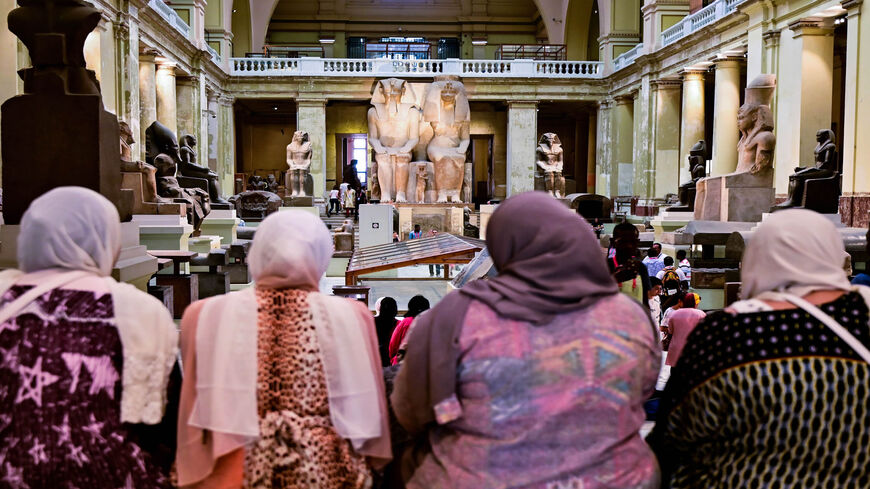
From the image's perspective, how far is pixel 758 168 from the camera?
12797 millimetres

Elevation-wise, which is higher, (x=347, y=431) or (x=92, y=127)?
(x=92, y=127)

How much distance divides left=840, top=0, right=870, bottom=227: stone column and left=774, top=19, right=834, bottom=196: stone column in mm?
1883

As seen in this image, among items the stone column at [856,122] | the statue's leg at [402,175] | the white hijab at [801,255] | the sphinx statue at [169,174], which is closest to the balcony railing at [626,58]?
the stone column at [856,122]

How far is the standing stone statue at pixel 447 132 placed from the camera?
16.2 m

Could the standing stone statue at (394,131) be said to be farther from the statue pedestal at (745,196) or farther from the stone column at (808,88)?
the stone column at (808,88)

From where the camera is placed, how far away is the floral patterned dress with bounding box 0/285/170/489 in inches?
80.5

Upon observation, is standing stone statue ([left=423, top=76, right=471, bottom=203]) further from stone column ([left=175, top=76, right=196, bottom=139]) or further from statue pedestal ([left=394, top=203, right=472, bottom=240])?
stone column ([left=175, top=76, right=196, bottom=139])

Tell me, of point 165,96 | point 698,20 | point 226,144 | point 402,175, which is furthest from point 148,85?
point 698,20

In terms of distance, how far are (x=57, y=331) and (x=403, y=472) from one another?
995mm

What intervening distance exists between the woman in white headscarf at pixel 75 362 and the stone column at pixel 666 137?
23.0 meters

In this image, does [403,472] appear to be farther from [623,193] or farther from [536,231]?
[623,193]

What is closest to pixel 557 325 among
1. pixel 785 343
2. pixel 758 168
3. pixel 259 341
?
pixel 785 343

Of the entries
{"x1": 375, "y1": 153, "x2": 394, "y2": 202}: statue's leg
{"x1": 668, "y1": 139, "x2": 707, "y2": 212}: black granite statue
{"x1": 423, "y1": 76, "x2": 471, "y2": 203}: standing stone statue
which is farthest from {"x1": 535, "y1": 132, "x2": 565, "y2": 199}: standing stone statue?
{"x1": 375, "y1": 153, "x2": 394, "y2": 202}: statue's leg

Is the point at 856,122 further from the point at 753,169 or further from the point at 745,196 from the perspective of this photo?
the point at 745,196
